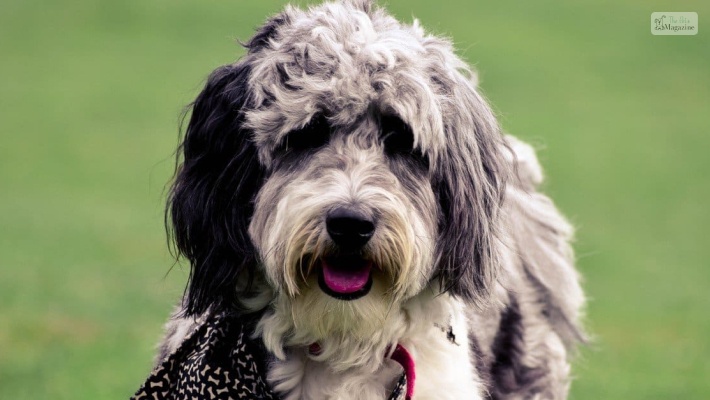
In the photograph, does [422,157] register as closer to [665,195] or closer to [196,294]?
[196,294]

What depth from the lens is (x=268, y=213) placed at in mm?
4621

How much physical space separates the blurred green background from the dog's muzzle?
126cm

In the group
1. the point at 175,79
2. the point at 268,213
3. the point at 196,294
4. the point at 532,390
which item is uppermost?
the point at 175,79

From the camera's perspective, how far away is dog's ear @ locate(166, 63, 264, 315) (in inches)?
187

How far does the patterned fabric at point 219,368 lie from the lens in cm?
487

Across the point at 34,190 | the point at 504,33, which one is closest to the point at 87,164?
the point at 34,190

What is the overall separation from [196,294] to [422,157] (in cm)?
101

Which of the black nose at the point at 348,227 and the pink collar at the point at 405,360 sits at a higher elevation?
the black nose at the point at 348,227

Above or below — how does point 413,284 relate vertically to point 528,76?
below

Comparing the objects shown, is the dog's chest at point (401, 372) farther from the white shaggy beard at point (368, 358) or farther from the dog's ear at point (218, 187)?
the dog's ear at point (218, 187)

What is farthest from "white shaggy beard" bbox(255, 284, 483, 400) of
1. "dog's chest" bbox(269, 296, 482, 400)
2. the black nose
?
the black nose

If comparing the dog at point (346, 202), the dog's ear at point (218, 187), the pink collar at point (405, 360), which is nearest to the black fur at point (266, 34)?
the dog at point (346, 202)

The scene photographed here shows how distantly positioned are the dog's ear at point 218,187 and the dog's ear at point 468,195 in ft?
2.22

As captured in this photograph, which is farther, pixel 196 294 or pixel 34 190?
pixel 34 190
